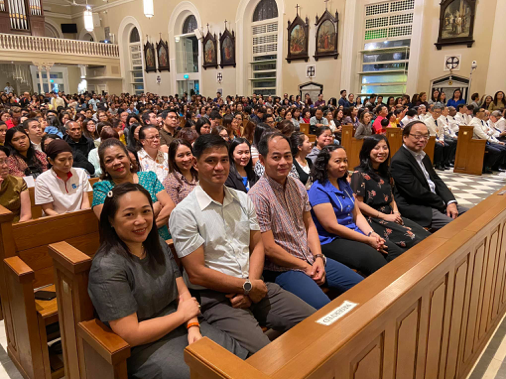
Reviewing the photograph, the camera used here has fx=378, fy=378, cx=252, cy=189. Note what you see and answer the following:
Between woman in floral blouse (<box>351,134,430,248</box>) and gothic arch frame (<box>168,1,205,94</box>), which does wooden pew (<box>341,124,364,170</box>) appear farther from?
gothic arch frame (<box>168,1,205,94</box>)

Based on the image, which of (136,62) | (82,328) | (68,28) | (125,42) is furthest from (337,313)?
(68,28)

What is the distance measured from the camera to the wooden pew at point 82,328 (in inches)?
54.8

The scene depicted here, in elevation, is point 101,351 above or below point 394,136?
below

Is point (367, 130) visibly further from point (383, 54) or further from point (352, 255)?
point (383, 54)

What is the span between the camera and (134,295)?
152cm

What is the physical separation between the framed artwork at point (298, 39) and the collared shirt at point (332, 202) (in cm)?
1384

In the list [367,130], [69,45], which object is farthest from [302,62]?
[69,45]

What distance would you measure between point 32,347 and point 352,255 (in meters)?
1.94

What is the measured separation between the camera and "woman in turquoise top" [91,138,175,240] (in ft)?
7.88

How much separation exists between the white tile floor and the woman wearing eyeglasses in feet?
5.87

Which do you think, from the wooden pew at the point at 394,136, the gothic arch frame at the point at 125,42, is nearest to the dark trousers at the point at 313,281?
the wooden pew at the point at 394,136

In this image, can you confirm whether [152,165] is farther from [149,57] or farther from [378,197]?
[149,57]

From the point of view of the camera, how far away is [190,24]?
20219 millimetres

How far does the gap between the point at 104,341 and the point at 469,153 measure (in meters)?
7.92
